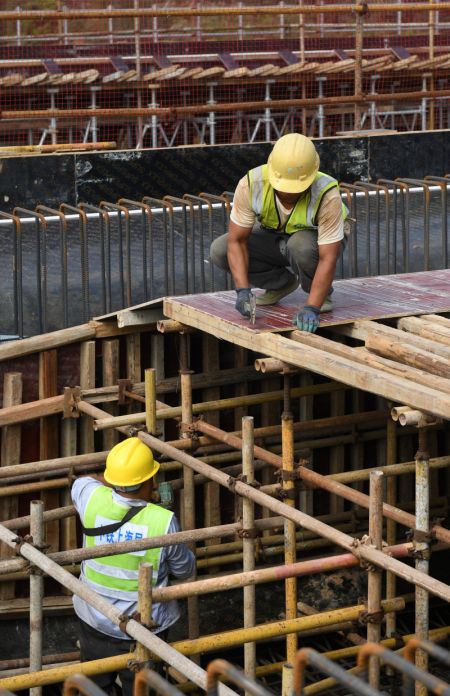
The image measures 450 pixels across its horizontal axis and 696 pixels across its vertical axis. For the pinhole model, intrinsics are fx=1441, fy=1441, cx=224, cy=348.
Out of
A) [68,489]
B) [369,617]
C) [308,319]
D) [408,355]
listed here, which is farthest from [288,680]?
[68,489]

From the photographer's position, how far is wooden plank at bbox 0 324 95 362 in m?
12.9

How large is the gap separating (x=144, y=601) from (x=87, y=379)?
4840mm

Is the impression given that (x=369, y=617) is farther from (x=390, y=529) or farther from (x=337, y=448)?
(x=337, y=448)

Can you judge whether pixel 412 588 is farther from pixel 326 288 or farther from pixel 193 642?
pixel 193 642

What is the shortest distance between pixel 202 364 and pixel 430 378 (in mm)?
4265

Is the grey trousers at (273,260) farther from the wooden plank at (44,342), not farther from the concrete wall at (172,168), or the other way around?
the concrete wall at (172,168)

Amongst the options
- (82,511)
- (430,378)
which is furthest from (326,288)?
(82,511)

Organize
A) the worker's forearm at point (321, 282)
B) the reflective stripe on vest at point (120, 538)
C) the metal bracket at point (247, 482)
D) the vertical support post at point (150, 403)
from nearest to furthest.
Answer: the reflective stripe on vest at point (120, 538) < the metal bracket at point (247, 482) < the worker's forearm at point (321, 282) < the vertical support post at point (150, 403)

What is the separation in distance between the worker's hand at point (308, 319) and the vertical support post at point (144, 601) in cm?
301

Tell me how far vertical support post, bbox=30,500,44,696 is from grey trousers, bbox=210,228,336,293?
118 inches

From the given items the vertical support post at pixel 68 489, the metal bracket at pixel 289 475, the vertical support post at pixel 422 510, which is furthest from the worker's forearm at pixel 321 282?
the vertical support post at pixel 68 489

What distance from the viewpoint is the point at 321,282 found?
10.9m

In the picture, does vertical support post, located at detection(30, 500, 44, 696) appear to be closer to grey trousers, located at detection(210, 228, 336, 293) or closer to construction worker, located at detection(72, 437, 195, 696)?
construction worker, located at detection(72, 437, 195, 696)

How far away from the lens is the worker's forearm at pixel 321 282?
10.9 metres
